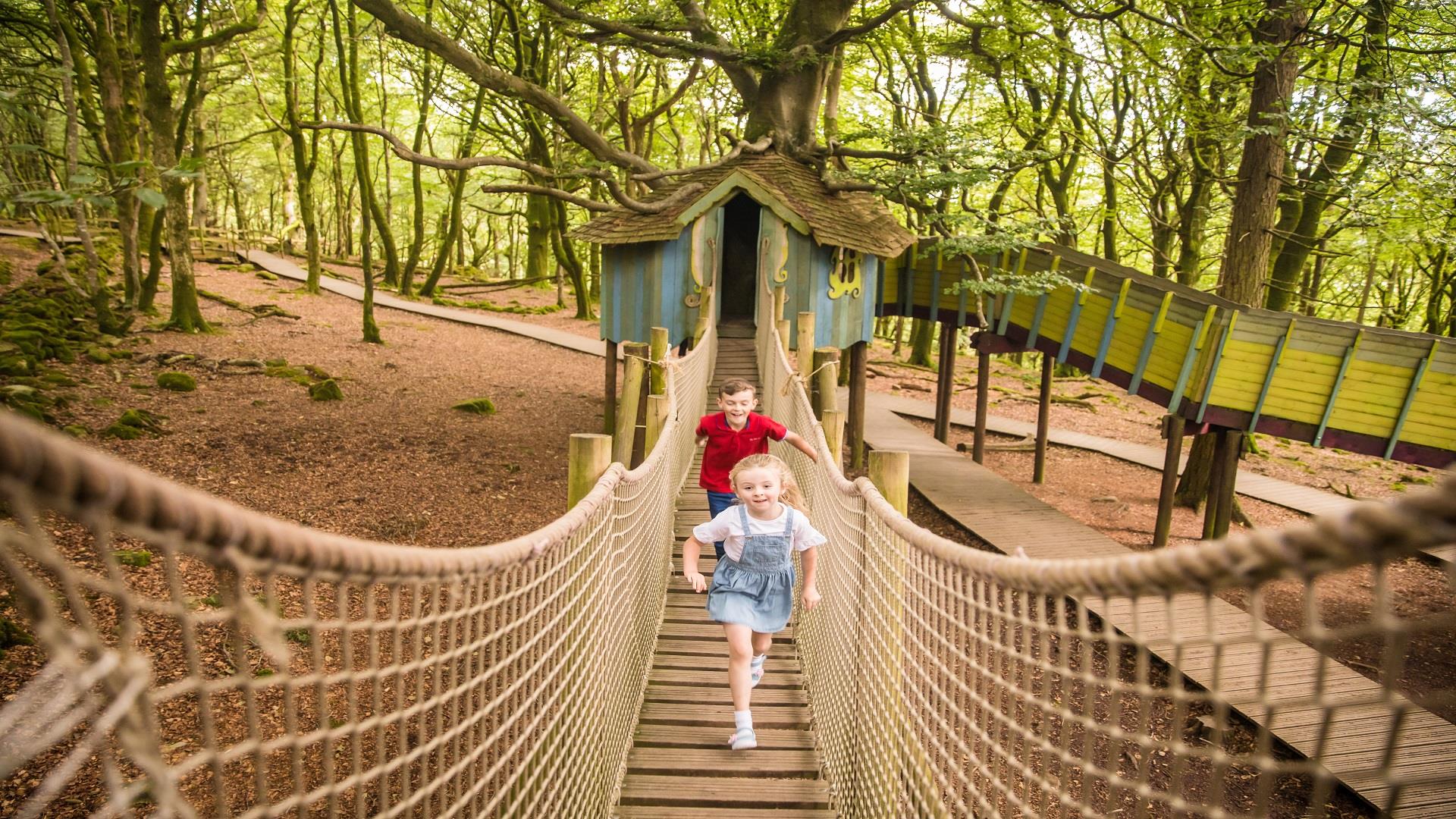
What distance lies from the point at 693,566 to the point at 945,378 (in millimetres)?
9643

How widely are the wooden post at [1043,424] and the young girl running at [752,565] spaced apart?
8.60m

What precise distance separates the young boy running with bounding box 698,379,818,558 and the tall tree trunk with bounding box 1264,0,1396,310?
5326mm

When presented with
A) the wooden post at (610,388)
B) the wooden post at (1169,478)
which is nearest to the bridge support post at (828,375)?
the wooden post at (1169,478)

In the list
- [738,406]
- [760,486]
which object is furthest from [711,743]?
[738,406]

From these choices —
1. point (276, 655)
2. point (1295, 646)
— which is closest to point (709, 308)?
point (1295, 646)

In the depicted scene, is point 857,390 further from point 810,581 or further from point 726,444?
point 810,581

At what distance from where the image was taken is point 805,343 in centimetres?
720

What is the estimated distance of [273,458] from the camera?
7.74 metres

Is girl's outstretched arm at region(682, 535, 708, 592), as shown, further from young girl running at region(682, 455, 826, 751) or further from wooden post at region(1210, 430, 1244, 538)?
wooden post at region(1210, 430, 1244, 538)

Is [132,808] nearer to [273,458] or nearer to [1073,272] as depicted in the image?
[273,458]

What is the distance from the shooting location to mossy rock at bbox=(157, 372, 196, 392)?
895 cm

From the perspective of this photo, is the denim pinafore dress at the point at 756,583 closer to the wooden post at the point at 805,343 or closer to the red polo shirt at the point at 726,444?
the red polo shirt at the point at 726,444

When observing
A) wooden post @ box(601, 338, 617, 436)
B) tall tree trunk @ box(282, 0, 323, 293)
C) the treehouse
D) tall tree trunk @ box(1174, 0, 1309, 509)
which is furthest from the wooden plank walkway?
tall tree trunk @ box(282, 0, 323, 293)

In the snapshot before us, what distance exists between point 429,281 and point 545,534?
1905 centimetres
